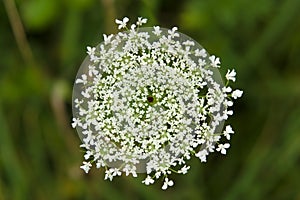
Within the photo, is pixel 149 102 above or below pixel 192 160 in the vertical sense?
below

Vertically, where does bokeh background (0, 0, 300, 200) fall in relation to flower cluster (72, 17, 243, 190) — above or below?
above

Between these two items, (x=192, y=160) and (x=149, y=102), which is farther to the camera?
(x=192, y=160)

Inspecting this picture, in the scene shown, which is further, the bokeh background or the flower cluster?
the bokeh background
